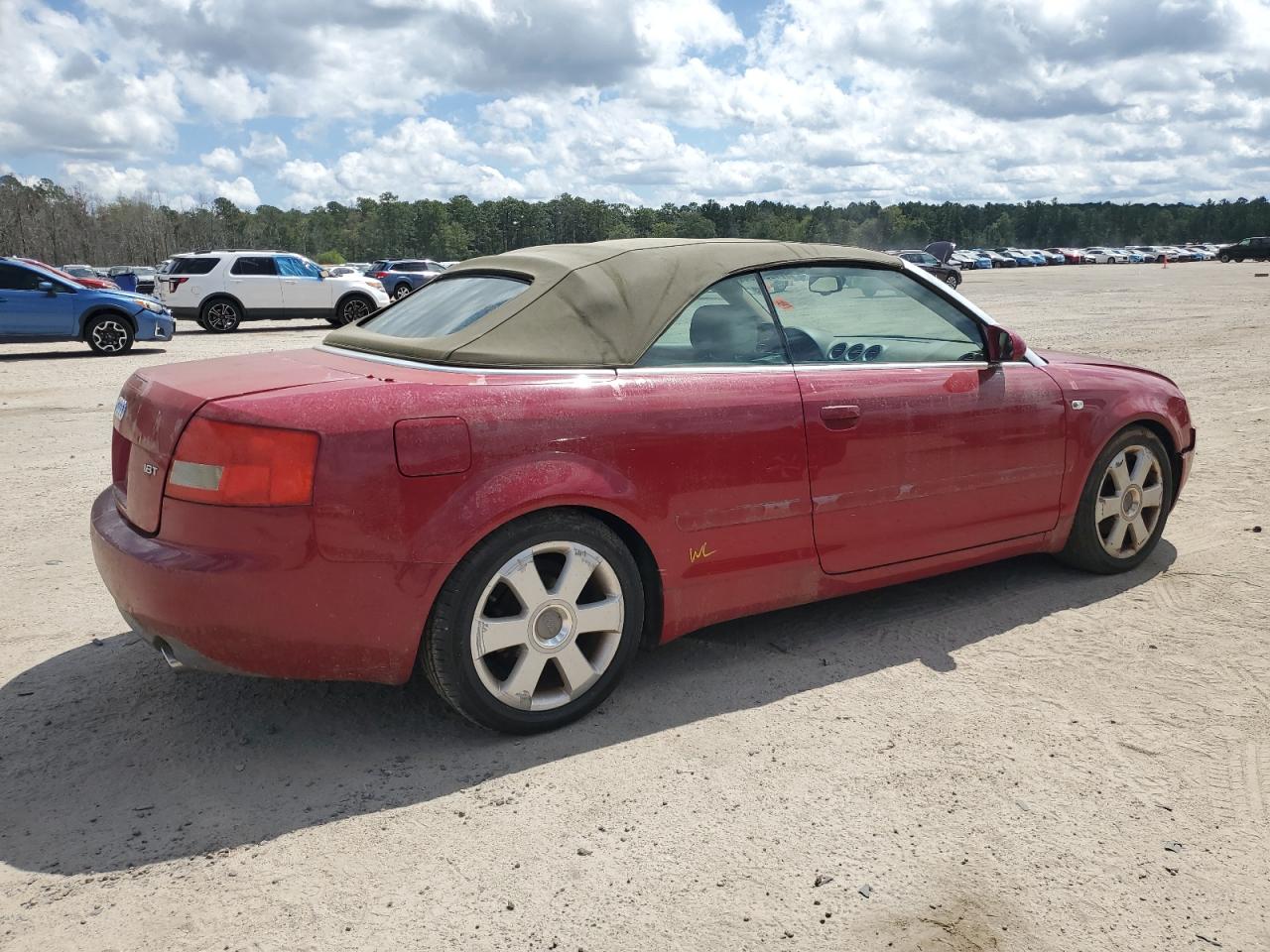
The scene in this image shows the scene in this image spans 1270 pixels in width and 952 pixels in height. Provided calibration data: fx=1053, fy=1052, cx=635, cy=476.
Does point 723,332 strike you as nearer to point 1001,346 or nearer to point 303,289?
point 1001,346

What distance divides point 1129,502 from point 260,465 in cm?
375

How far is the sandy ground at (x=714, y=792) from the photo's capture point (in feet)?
7.89

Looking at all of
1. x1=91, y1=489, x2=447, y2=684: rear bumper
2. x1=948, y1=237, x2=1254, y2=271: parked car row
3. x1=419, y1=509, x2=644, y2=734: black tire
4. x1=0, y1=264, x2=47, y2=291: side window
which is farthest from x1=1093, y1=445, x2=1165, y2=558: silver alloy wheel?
x1=948, y1=237, x2=1254, y2=271: parked car row

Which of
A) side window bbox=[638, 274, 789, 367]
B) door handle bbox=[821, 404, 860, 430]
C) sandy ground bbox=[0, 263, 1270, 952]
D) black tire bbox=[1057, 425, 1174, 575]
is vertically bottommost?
sandy ground bbox=[0, 263, 1270, 952]

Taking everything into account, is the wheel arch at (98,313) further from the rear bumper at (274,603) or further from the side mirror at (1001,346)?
the side mirror at (1001,346)

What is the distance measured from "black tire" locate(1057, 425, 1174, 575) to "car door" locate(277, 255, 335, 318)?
19963mm

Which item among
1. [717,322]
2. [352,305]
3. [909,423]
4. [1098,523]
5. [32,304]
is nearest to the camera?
[717,322]

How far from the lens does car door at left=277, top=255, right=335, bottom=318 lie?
22.1 meters

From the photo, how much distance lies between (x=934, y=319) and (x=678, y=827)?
2429 millimetres

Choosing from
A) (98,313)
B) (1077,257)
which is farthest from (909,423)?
(1077,257)

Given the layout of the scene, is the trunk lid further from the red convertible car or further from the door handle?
the door handle

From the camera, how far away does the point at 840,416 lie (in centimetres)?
370

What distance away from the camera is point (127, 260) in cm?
11388

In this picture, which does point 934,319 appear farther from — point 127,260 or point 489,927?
point 127,260
